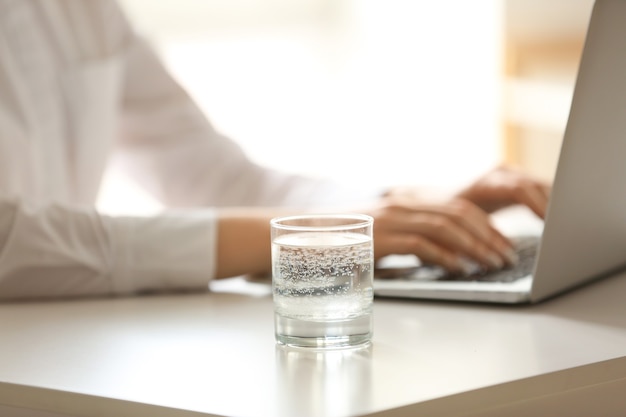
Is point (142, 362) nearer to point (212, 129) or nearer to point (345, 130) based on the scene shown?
point (212, 129)

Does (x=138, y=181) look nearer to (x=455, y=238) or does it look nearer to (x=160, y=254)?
(x=160, y=254)

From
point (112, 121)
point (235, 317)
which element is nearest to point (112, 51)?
point (112, 121)

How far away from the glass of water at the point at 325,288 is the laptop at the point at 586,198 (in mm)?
173

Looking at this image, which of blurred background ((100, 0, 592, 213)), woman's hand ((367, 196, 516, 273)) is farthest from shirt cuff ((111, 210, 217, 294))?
blurred background ((100, 0, 592, 213))

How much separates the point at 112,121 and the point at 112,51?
0.37 ft

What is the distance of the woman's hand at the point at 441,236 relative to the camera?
2.96ft

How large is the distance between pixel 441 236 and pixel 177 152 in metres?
0.63

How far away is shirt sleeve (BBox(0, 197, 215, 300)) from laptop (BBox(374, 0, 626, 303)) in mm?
211

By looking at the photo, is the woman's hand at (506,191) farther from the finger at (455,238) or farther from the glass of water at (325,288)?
the glass of water at (325,288)

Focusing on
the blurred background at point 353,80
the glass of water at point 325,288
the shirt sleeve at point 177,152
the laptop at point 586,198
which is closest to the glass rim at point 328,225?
the glass of water at point 325,288

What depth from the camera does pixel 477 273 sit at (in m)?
0.90

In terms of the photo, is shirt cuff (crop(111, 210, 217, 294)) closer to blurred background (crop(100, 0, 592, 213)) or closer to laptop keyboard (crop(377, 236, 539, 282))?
laptop keyboard (crop(377, 236, 539, 282))

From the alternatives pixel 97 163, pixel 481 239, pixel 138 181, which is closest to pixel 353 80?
pixel 138 181

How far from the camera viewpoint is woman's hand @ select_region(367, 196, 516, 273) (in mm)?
902
